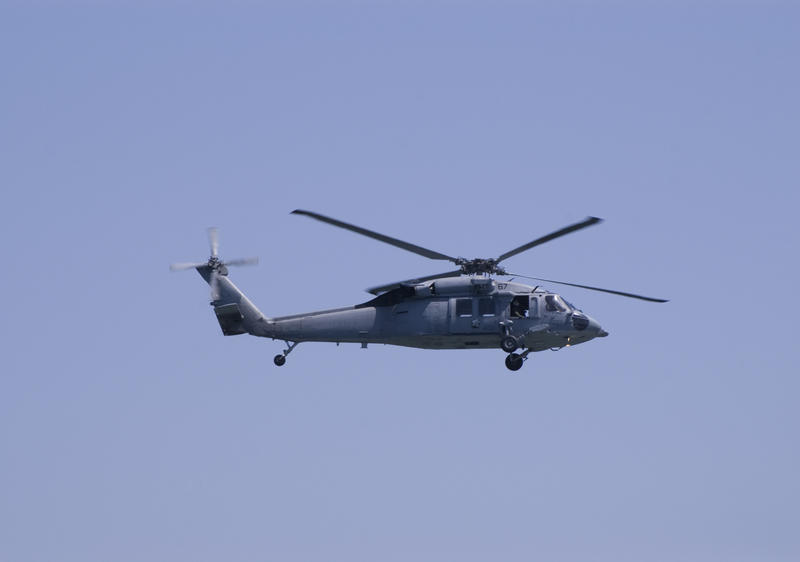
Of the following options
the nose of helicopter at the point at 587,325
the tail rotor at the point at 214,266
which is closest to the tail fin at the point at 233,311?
the tail rotor at the point at 214,266

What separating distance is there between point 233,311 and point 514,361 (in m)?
12.4

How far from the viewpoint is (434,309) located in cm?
4897

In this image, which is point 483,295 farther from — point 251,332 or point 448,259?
point 251,332

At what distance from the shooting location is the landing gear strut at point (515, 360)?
160ft

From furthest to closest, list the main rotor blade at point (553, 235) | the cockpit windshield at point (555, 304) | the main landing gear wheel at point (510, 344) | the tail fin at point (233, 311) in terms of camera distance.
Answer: the tail fin at point (233, 311) → the cockpit windshield at point (555, 304) → the main landing gear wheel at point (510, 344) → the main rotor blade at point (553, 235)

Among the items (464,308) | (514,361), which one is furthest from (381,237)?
(514,361)

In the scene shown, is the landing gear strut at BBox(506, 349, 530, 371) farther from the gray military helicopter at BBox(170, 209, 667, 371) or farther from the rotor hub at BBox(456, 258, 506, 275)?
the rotor hub at BBox(456, 258, 506, 275)

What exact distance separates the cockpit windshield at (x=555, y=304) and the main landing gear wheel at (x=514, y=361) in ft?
7.45

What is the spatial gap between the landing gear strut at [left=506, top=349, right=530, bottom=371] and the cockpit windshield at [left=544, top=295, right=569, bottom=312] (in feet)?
6.54

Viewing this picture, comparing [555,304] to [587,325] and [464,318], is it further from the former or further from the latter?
[464,318]

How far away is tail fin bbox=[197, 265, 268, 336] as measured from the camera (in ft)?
170

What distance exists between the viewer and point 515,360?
48.8 meters

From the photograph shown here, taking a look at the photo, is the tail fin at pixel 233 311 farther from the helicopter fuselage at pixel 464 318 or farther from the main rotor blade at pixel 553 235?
the main rotor blade at pixel 553 235

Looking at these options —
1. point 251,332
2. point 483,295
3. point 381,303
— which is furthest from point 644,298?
point 251,332
